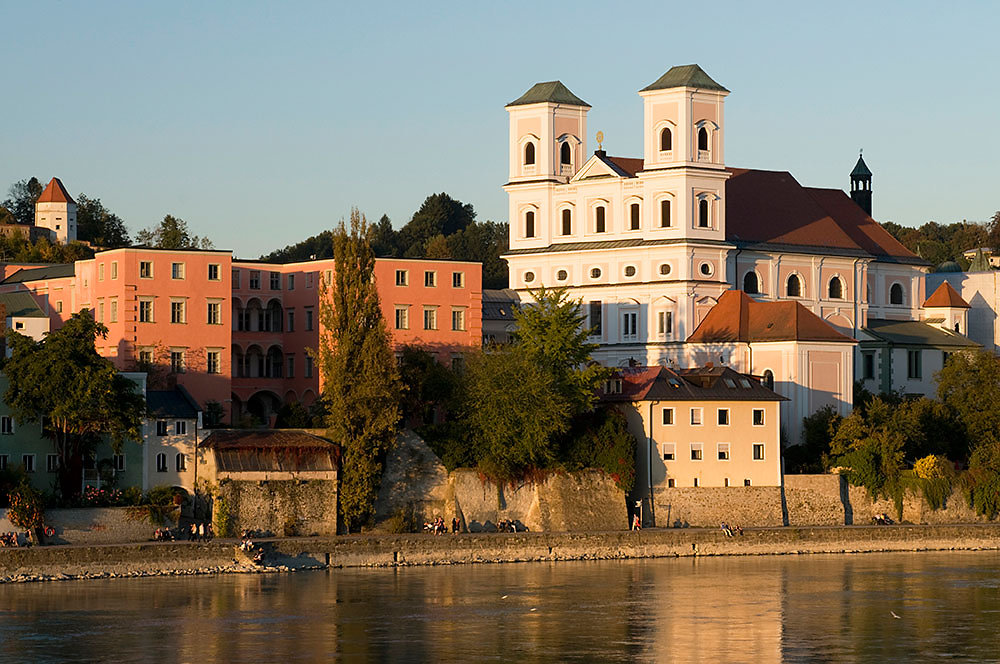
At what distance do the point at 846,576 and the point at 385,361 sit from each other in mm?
16769

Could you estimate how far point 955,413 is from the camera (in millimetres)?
79438

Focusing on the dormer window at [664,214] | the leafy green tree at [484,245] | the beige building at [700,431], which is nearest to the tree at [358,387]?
the beige building at [700,431]

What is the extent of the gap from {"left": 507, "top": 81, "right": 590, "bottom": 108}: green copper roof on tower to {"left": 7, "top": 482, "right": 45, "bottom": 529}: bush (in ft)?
125

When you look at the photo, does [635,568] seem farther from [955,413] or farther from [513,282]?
[513,282]

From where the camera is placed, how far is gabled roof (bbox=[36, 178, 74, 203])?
5773 inches

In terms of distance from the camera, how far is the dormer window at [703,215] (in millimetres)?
87250

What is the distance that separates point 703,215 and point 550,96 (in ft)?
31.1

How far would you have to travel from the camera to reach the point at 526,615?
5234 centimetres

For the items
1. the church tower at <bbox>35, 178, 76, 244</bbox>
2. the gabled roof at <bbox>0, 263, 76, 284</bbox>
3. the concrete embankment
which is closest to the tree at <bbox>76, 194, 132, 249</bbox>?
the church tower at <bbox>35, 178, 76, 244</bbox>

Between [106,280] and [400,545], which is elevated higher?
[106,280]

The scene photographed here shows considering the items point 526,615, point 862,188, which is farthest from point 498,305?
point 526,615

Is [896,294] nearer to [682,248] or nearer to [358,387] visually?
[682,248]

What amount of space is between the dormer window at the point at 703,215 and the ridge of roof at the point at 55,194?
72.1 m

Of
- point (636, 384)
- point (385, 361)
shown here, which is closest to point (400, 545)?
point (385, 361)
